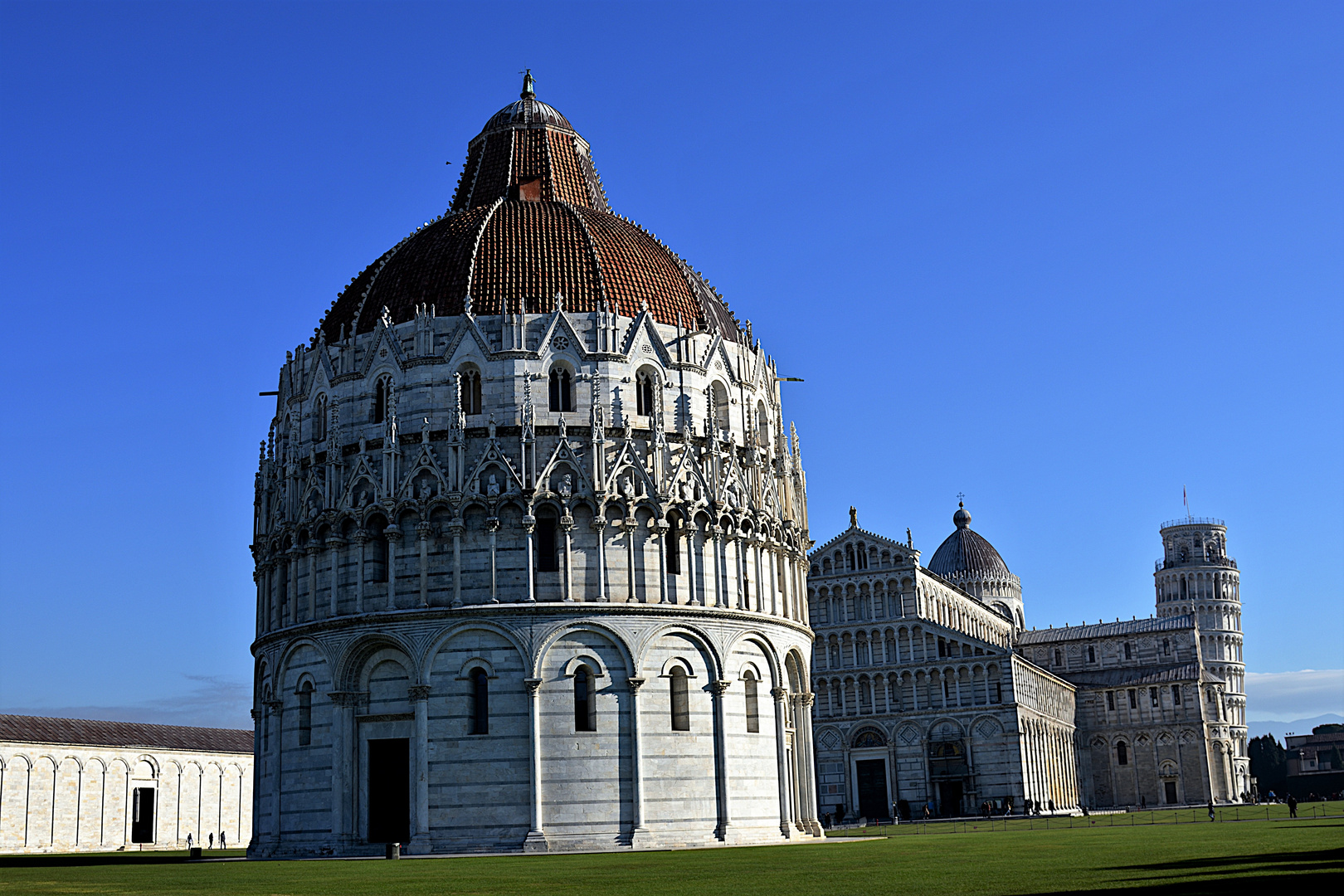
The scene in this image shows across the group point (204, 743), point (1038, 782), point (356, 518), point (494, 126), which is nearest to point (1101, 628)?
point (1038, 782)

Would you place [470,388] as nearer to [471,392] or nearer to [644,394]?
[471,392]

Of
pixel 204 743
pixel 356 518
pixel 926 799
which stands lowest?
pixel 926 799

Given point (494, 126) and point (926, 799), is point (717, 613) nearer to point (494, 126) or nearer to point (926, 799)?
point (494, 126)

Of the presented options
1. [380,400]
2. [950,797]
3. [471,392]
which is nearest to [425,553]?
[471,392]

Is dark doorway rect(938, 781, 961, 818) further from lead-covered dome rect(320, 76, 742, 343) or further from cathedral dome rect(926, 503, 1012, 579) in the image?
lead-covered dome rect(320, 76, 742, 343)

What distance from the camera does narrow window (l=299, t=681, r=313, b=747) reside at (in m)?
51.2

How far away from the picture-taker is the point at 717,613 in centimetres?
5094

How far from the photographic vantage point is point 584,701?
1903 inches

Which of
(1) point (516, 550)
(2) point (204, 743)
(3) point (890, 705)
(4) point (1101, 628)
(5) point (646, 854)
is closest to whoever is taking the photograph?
(5) point (646, 854)

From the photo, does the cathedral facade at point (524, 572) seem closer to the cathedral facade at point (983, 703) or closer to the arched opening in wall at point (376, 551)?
the arched opening in wall at point (376, 551)

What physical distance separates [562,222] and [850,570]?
5777cm

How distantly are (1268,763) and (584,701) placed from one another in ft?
491

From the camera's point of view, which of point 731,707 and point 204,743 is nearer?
point 731,707

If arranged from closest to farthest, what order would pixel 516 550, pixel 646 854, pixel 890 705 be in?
pixel 646 854 < pixel 516 550 < pixel 890 705
